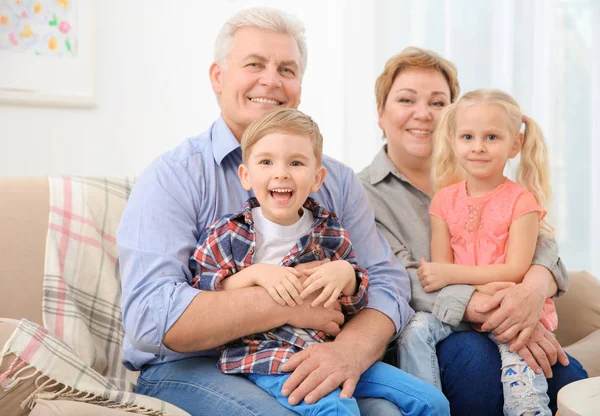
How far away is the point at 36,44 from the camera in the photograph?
331 cm

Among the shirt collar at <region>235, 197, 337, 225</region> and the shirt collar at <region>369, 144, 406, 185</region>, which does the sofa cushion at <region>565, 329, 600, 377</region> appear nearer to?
the shirt collar at <region>369, 144, 406, 185</region>

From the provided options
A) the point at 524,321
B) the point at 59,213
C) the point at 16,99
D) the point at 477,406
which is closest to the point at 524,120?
the point at 524,321

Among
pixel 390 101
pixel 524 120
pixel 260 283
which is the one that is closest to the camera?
pixel 260 283

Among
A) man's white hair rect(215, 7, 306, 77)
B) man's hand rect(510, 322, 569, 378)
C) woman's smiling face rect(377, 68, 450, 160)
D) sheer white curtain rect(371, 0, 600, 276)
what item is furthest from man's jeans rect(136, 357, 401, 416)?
sheer white curtain rect(371, 0, 600, 276)

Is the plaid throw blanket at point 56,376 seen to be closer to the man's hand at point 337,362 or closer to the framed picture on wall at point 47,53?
the man's hand at point 337,362

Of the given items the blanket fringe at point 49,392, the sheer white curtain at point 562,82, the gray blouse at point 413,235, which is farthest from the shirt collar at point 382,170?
the blanket fringe at point 49,392

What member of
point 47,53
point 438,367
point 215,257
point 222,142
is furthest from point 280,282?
point 47,53

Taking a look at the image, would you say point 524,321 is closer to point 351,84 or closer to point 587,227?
point 587,227

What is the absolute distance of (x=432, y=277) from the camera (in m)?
2.05

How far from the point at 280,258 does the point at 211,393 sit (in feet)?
1.15

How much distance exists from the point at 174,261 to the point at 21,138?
6.34 ft

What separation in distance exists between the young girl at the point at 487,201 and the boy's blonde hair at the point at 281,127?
0.59m

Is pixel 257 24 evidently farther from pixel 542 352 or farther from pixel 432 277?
pixel 542 352

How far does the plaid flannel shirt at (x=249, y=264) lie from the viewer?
1.64 meters
